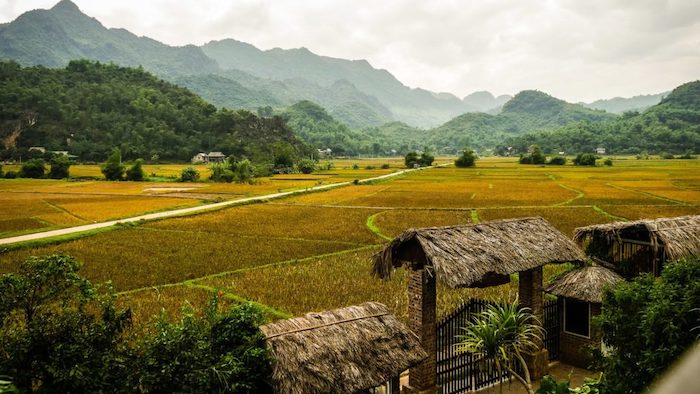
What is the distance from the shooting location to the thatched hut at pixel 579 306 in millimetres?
10703

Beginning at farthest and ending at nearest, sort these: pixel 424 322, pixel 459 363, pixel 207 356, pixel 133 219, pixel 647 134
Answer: pixel 647 134
pixel 133 219
pixel 459 363
pixel 424 322
pixel 207 356

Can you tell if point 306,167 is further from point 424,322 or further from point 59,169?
point 424,322

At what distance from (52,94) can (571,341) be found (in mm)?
113241

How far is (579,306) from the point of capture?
37.3ft

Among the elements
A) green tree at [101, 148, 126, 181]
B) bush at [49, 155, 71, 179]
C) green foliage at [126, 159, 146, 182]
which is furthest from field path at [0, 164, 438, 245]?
bush at [49, 155, 71, 179]

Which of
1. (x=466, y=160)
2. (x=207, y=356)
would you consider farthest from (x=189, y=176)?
(x=207, y=356)

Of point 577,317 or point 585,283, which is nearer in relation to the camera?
point 585,283

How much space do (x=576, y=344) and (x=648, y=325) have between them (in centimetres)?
549

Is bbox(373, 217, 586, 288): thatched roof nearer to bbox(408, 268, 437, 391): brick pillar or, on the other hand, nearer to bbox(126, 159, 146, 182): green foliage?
bbox(408, 268, 437, 391): brick pillar

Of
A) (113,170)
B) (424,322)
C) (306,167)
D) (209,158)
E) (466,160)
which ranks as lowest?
(466,160)

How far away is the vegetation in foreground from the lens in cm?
574

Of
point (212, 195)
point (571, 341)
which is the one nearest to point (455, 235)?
point (571, 341)

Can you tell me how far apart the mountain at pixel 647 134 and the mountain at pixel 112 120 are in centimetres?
7918

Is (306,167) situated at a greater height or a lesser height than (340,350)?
lesser
